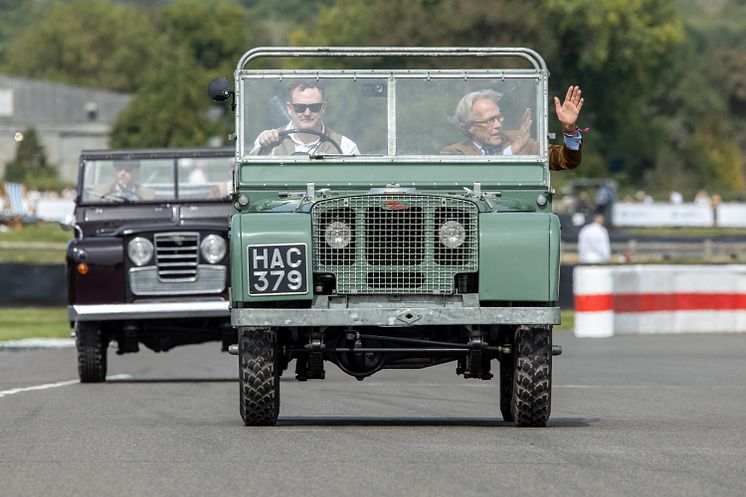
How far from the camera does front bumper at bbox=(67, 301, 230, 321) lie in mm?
18078

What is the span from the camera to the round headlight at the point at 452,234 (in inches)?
458

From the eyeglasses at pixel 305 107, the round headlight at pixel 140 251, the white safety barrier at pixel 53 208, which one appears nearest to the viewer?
the eyeglasses at pixel 305 107

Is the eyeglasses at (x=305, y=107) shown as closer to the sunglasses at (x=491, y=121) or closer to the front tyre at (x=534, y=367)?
the sunglasses at (x=491, y=121)

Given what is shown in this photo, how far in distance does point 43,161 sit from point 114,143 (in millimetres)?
5764

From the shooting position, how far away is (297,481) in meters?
8.91

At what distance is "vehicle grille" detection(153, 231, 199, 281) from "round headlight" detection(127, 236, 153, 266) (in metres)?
0.07

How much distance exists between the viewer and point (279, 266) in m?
11.5

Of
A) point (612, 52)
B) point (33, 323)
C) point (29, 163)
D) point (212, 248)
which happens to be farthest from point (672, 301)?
point (29, 163)

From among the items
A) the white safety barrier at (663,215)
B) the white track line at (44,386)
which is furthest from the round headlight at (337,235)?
the white safety barrier at (663,215)

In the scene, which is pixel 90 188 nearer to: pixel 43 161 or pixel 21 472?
pixel 21 472

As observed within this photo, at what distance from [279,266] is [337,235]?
1.39 ft

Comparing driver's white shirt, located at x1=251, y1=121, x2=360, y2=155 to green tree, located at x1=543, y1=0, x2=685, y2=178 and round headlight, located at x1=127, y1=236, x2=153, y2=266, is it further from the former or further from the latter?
green tree, located at x1=543, y1=0, x2=685, y2=178

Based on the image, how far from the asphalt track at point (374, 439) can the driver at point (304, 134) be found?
1.76 m

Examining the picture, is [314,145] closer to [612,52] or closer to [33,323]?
[33,323]
